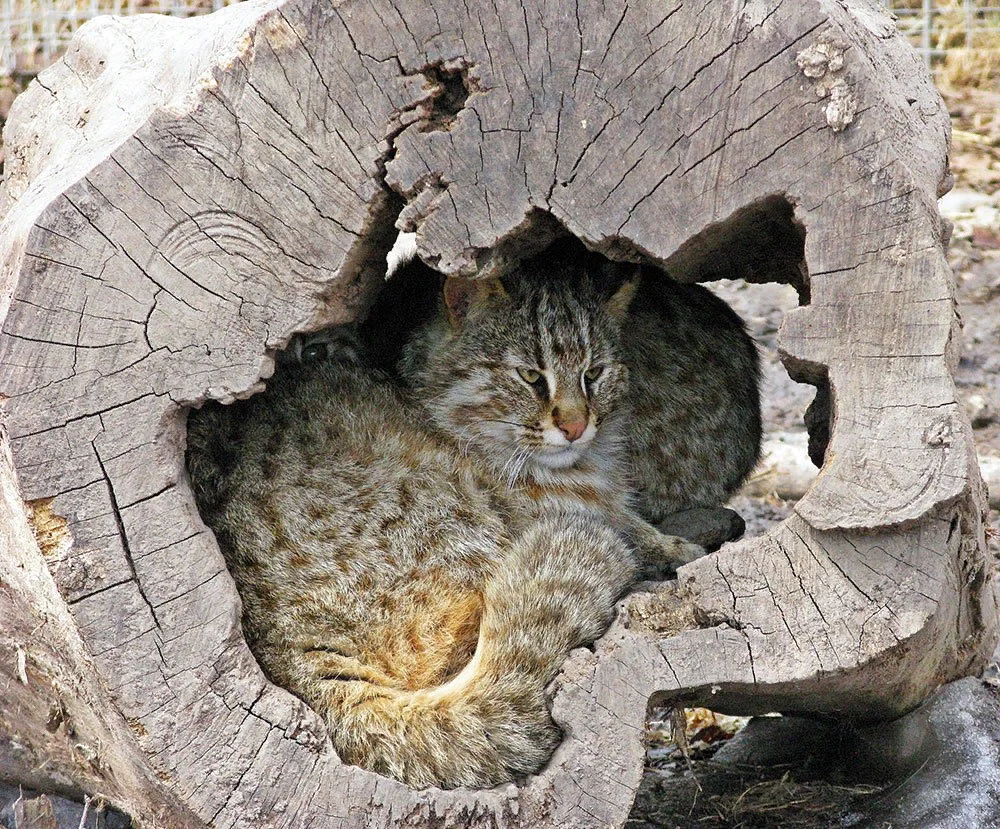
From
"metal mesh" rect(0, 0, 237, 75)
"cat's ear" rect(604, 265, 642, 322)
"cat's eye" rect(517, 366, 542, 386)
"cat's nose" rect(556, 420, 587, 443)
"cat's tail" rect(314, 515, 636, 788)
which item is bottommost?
"cat's tail" rect(314, 515, 636, 788)

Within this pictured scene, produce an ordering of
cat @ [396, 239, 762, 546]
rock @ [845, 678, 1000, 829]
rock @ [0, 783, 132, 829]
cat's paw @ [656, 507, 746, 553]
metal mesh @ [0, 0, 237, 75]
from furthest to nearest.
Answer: metal mesh @ [0, 0, 237, 75] → cat @ [396, 239, 762, 546] → cat's paw @ [656, 507, 746, 553] → rock @ [0, 783, 132, 829] → rock @ [845, 678, 1000, 829]

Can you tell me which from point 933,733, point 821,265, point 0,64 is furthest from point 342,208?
point 0,64

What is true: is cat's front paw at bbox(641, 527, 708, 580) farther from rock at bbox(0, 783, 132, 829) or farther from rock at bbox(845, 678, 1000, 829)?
rock at bbox(0, 783, 132, 829)

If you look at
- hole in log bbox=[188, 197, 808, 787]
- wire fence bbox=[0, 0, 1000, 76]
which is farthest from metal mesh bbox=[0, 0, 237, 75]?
hole in log bbox=[188, 197, 808, 787]

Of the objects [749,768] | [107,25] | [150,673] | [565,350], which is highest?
[107,25]

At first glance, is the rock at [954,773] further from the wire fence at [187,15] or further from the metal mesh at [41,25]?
the metal mesh at [41,25]

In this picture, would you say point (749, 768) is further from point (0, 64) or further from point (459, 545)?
point (0, 64)

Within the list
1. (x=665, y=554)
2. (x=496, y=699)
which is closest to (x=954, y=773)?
(x=665, y=554)
